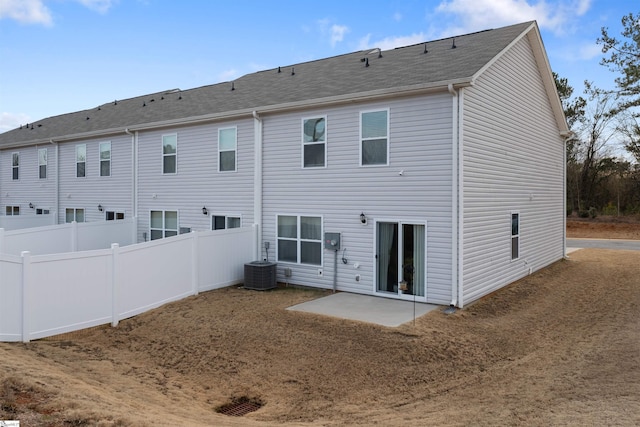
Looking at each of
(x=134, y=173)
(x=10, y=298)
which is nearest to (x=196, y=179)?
(x=134, y=173)

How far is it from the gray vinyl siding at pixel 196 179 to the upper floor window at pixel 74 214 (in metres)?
4.20

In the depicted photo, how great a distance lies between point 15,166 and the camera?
22062mm

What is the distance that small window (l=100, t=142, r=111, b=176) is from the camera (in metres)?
17.4

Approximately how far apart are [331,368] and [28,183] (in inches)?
800

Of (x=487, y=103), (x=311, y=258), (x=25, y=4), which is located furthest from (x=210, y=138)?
(x=487, y=103)

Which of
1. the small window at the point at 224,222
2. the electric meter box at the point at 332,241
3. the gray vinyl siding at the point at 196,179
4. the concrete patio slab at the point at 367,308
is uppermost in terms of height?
the gray vinyl siding at the point at 196,179

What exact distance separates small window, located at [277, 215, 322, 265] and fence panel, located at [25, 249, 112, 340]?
4.87 m

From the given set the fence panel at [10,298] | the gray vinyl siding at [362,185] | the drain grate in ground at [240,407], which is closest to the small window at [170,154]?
the gray vinyl siding at [362,185]

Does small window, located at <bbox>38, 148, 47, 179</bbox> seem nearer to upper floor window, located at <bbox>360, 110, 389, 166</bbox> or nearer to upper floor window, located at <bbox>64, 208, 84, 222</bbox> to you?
upper floor window, located at <bbox>64, 208, 84, 222</bbox>

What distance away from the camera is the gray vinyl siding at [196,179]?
43.7ft

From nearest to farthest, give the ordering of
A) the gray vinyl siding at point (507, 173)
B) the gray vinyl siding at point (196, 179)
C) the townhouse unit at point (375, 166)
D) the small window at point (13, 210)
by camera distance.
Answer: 1. the townhouse unit at point (375, 166)
2. the gray vinyl siding at point (507, 173)
3. the gray vinyl siding at point (196, 179)
4. the small window at point (13, 210)

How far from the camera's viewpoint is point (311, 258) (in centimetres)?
1200

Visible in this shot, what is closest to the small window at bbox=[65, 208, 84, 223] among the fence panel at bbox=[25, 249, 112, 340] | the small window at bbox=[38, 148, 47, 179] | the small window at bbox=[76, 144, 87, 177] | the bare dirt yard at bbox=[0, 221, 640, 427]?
the small window at bbox=[76, 144, 87, 177]

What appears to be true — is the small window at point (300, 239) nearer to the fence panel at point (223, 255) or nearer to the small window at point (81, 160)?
the fence panel at point (223, 255)
